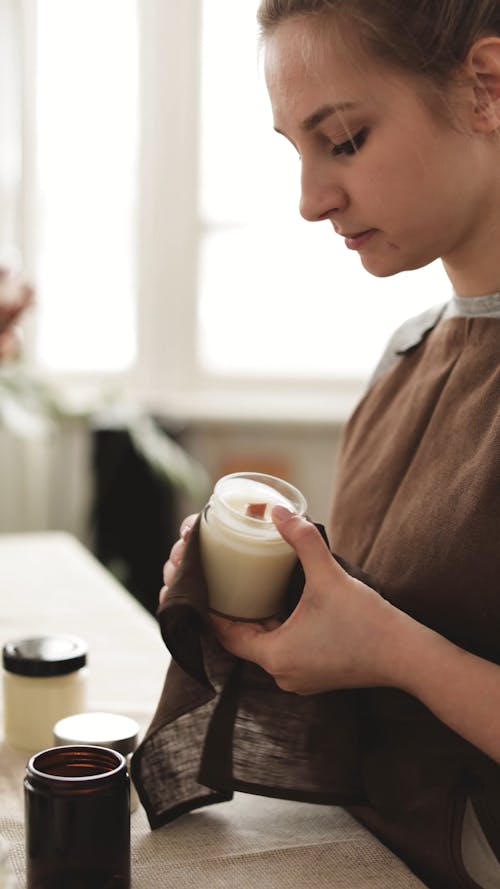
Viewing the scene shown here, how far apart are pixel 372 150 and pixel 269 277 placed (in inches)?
98.0

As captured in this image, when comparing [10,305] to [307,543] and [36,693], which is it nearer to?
[36,693]

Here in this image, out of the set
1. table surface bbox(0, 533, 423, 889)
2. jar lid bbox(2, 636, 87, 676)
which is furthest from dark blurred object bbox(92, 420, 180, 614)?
jar lid bbox(2, 636, 87, 676)

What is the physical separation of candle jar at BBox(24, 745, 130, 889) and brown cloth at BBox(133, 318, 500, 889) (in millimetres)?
146

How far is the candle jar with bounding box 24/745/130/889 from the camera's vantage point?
0.74m

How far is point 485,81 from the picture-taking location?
0.93 metres

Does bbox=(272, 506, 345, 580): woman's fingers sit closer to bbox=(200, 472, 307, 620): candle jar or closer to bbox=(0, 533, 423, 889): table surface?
bbox=(200, 472, 307, 620): candle jar

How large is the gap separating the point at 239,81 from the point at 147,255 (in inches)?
23.2

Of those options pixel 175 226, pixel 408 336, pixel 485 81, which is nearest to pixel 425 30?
pixel 485 81

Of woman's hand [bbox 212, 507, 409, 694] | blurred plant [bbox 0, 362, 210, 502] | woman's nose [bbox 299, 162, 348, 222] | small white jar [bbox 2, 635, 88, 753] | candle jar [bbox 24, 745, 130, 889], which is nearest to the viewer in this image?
candle jar [bbox 24, 745, 130, 889]

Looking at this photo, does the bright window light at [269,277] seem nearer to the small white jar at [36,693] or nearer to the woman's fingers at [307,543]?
A: the small white jar at [36,693]

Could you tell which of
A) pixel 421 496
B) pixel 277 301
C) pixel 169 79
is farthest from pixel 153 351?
pixel 421 496

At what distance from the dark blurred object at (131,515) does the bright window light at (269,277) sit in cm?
46

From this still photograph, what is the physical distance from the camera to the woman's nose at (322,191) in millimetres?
956

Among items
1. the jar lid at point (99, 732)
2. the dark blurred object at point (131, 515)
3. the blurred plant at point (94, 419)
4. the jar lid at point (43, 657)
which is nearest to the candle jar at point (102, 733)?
the jar lid at point (99, 732)
